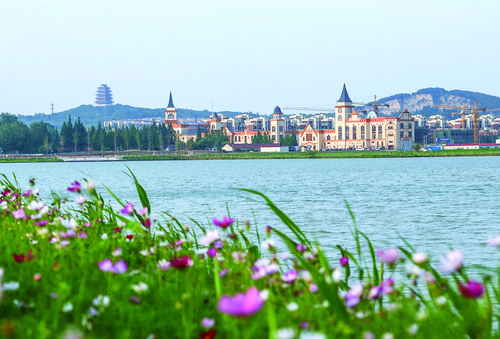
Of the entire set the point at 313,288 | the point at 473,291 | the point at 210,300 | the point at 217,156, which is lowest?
the point at 217,156

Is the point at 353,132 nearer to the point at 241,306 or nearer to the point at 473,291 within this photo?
the point at 473,291

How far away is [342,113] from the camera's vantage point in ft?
478

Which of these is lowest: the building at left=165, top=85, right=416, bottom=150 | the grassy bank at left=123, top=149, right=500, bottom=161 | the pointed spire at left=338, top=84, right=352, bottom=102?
the grassy bank at left=123, top=149, right=500, bottom=161

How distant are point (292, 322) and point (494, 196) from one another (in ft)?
78.2

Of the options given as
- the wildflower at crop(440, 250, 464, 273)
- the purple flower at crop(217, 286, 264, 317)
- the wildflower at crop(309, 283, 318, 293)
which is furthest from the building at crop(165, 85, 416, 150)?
the purple flower at crop(217, 286, 264, 317)

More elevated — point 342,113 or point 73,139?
point 342,113

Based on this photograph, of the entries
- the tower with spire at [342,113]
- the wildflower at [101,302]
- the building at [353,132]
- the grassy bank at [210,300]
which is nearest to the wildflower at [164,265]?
the grassy bank at [210,300]

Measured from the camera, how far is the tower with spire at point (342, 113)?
144500 millimetres

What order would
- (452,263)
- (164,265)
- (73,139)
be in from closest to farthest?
(452,263), (164,265), (73,139)

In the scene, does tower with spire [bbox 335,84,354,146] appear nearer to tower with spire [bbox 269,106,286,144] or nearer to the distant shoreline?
tower with spire [bbox 269,106,286,144]

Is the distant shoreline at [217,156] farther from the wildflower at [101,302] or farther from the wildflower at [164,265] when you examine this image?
the wildflower at [101,302]

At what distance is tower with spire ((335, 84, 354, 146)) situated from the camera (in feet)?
474

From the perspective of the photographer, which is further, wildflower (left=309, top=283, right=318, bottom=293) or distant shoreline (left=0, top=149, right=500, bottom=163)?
distant shoreline (left=0, top=149, right=500, bottom=163)

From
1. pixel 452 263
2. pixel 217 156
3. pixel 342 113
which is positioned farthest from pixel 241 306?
pixel 342 113
